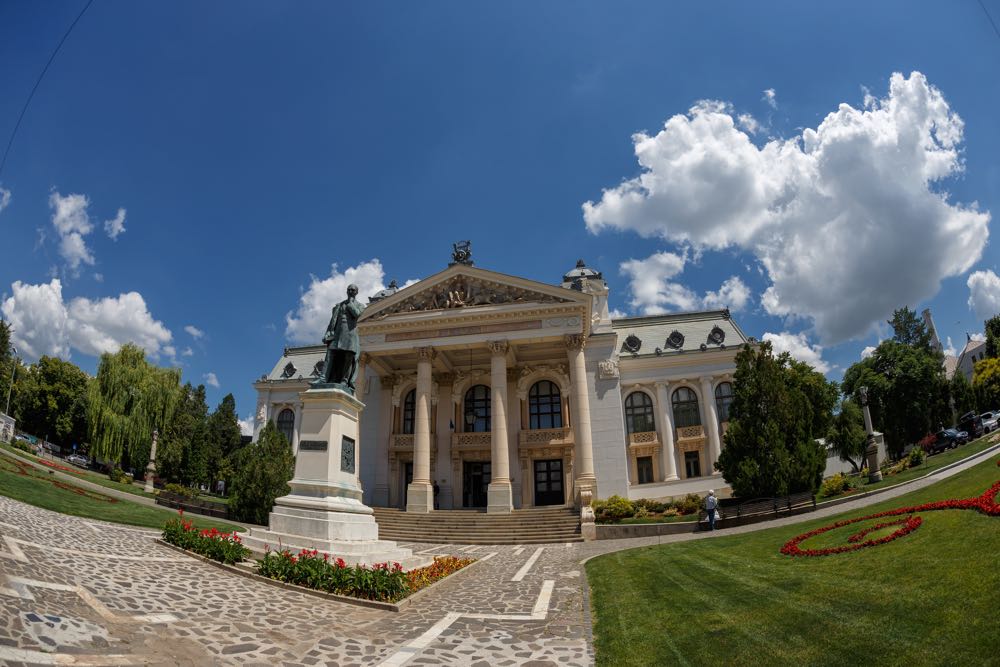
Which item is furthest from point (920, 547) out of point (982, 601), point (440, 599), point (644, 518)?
point (644, 518)

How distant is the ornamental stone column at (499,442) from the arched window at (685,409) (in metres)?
14.7

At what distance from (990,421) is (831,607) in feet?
129

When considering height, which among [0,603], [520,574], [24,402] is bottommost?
[520,574]

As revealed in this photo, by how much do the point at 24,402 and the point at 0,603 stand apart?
6849 centimetres

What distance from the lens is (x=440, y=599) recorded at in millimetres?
10102

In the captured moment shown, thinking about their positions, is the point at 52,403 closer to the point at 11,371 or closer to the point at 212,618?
the point at 11,371

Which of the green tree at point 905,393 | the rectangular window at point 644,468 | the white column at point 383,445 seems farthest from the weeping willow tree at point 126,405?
the green tree at point 905,393

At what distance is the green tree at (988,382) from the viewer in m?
34.5

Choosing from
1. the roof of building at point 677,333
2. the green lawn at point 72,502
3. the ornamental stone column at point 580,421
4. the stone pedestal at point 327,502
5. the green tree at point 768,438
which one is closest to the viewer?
the stone pedestal at point 327,502

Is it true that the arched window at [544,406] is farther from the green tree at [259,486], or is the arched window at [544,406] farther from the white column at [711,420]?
the green tree at [259,486]

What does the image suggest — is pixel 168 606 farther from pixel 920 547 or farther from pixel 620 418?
pixel 620 418

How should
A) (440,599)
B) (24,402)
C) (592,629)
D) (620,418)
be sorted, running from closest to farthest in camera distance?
(592,629)
(440,599)
(620,418)
(24,402)

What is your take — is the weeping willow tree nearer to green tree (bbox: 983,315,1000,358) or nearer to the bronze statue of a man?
the bronze statue of a man

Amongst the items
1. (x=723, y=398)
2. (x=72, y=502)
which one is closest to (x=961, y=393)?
(x=723, y=398)
